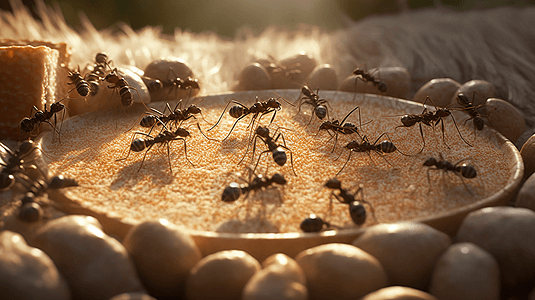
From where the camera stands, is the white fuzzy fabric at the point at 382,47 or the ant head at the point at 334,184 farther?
the white fuzzy fabric at the point at 382,47

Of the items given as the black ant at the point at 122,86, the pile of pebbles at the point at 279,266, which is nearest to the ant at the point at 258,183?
the pile of pebbles at the point at 279,266

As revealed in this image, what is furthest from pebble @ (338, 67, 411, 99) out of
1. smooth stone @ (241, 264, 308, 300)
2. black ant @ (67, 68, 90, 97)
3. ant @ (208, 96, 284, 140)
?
smooth stone @ (241, 264, 308, 300)

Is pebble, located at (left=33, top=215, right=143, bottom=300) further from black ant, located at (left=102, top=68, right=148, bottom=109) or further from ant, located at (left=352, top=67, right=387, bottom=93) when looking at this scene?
ant, located at (left=352, top=67, right=387, bottom=93)

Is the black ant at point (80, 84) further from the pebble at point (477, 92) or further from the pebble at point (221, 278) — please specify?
the pebble at point (477, 92)

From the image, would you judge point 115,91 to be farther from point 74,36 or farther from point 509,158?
point 509,158

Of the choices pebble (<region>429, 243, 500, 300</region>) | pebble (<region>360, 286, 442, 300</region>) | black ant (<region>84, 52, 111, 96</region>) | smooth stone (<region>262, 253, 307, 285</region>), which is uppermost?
black ant (<region>84, 52, 111, 96</region>)

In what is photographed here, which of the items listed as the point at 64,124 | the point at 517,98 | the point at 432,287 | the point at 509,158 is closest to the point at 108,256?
the point at 432,287

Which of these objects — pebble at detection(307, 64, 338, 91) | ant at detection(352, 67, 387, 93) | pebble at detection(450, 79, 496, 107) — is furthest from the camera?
pebble at detection(307, 64, 338, 91)
